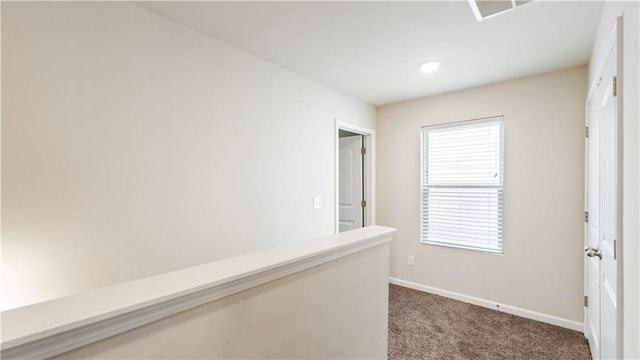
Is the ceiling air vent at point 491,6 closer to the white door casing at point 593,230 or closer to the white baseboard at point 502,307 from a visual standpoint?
the white door casing at point 593,230

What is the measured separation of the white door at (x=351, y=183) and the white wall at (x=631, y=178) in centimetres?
296

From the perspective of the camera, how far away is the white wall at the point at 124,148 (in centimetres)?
138

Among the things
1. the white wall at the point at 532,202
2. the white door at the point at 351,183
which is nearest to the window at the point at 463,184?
the white wall at the point at 532,202

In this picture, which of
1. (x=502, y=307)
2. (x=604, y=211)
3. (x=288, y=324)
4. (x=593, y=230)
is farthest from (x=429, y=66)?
(x=502, y=307)

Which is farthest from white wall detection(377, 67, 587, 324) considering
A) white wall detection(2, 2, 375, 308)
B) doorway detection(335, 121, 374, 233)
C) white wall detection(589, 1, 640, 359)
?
white wall detection(2, 2, 375, 308)

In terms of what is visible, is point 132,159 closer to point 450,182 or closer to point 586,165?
point 450,182

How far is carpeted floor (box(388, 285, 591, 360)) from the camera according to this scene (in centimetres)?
230

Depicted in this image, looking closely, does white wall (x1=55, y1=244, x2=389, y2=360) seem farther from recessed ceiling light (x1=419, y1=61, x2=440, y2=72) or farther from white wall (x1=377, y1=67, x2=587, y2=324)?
white wall (x1=377, y1=67, x2=587, y2=324)

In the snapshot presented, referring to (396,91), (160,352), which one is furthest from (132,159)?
(396,91)

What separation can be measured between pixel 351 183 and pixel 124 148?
296 cm

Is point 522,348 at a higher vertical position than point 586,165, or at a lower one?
lower

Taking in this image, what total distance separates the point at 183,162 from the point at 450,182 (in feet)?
9.44

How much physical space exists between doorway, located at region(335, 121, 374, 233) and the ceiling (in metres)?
1.26

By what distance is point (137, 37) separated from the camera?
5.74ft
